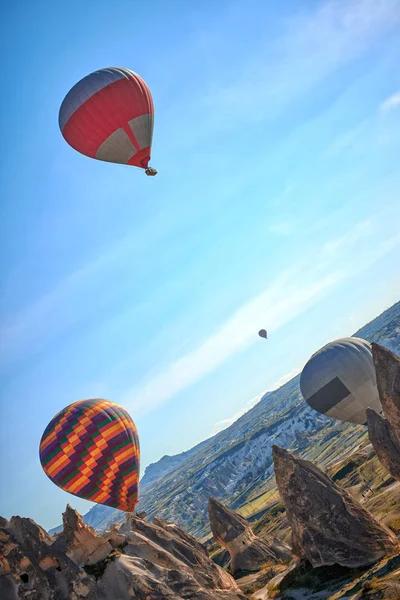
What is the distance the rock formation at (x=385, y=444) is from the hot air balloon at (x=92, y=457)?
20.3m

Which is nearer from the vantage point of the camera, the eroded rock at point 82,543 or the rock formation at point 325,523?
the eroded rock at point 82,543

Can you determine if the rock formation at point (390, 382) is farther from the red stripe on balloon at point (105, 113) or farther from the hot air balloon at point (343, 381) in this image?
the red stripe on balloon at point (105, 113)

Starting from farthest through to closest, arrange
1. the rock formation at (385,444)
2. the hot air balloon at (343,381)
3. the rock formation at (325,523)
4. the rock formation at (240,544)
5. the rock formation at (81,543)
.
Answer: the hot air balloon at (343,381) < the rock formation at (240,544) < the rock formation at (385,444) < the rock formation at (325,523) < the rock formation at (81,543)

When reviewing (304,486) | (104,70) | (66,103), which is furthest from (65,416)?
(104,70)

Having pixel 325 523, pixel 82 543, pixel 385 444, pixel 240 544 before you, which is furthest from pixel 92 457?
pixel 385 444

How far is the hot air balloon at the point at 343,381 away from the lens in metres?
47.8

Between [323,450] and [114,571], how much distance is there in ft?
472

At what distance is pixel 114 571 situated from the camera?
24.7 m

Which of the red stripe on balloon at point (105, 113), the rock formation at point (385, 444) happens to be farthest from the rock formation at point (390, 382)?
the red stripe on balloon at point (105, 113)

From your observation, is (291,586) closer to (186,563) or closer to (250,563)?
(186,563)

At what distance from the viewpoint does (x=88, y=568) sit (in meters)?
25.4

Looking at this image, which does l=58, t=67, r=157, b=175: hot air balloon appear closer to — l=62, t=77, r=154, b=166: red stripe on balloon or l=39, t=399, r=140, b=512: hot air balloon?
l=62, t=77, r=154, b=166: red stripe on balloon

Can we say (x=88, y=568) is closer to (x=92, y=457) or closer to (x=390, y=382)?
(x=92, y=457)

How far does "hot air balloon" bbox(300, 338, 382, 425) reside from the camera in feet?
157
